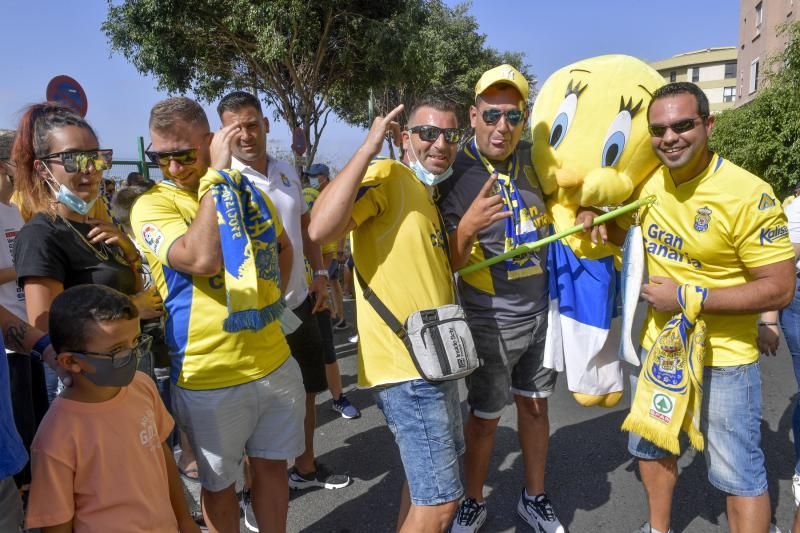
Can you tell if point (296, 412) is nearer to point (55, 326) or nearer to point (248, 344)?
point (248, 344)

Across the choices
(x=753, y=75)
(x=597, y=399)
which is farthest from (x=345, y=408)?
(x=753, y=75)

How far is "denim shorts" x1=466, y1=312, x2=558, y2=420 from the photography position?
2531mm

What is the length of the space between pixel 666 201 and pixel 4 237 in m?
3.21

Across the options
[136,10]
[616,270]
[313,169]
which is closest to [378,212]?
[616,270]

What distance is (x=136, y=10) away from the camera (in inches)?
467

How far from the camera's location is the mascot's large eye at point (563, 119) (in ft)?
8.39

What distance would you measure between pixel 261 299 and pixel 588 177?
5.01 feet

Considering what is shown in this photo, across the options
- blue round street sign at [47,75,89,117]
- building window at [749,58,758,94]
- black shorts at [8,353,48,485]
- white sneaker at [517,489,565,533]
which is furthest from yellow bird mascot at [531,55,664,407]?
building window at [749,58,758,94]

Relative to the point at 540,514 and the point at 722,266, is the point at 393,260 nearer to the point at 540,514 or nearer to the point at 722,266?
the point at 722,266

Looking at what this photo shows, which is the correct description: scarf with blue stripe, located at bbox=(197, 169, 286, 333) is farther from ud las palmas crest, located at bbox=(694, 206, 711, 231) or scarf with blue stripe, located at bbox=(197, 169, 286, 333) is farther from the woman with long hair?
ud las palmas crest, located at bbox=(694, 206, 711, 231)

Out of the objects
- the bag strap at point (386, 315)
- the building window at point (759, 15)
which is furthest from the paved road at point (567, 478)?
the building window at point (759, 15)

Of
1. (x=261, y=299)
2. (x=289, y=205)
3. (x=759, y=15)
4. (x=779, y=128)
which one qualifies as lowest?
(x=261, y=299)

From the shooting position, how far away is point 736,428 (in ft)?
7.23

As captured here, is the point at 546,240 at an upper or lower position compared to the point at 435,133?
lower
